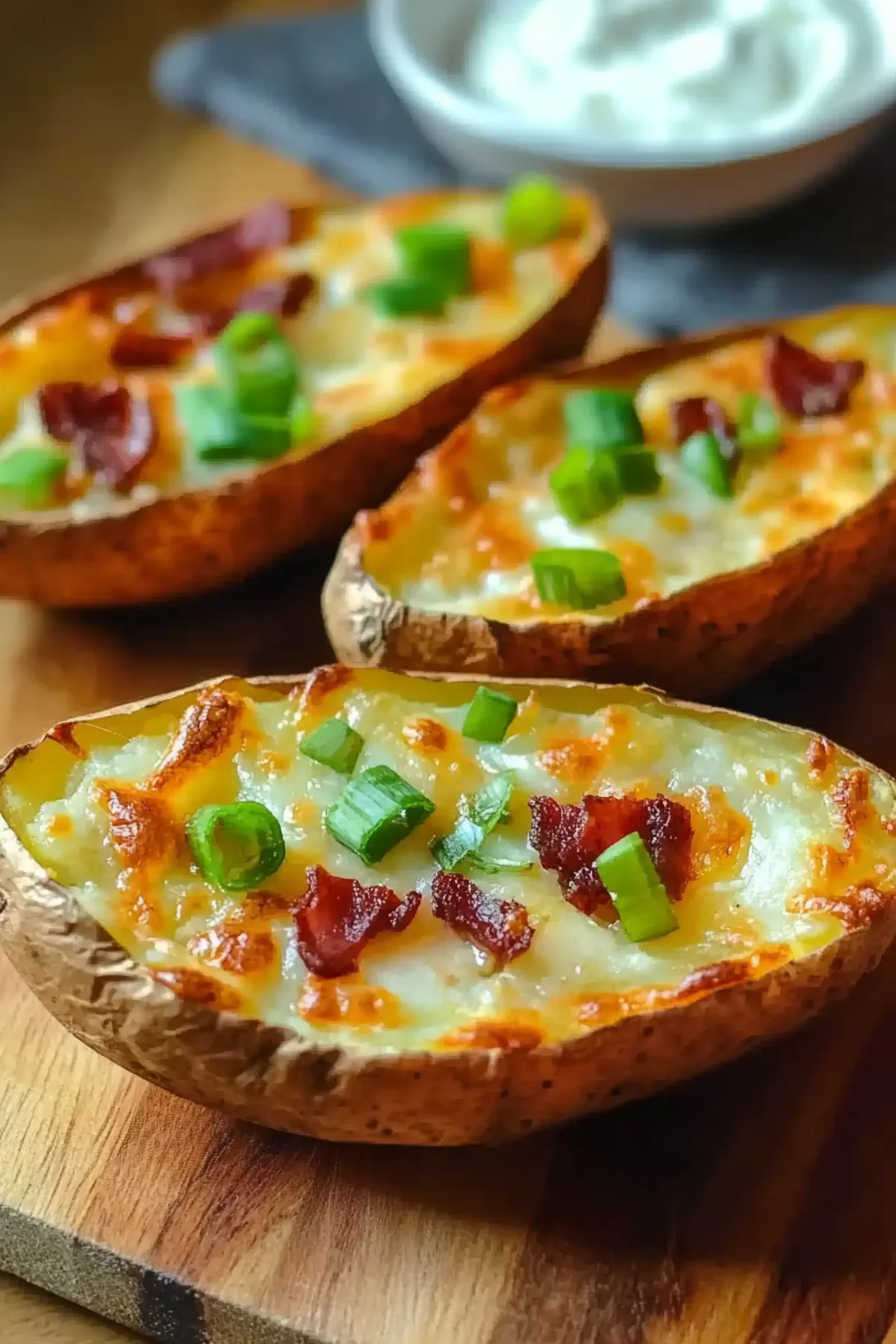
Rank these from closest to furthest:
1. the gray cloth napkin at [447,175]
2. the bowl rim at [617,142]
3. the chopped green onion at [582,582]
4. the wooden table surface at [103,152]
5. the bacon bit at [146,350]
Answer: the chopped green onion at [582,582] → the bacon bit at [146,350] → the bowl rim at [617,142] → the gray cloth napkin at [447,175] → the wooden table surface at [103,152]

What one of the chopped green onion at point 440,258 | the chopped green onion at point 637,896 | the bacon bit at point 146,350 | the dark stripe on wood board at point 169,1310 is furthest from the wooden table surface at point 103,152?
the dark stripe on wood board at point 169,1310

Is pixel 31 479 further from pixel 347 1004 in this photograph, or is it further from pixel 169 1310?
pixel 169 1310

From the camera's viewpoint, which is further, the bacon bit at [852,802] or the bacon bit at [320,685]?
the bacon bit at [320,685]

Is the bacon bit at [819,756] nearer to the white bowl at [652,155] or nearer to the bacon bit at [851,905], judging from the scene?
the bacon bit at [851,905]

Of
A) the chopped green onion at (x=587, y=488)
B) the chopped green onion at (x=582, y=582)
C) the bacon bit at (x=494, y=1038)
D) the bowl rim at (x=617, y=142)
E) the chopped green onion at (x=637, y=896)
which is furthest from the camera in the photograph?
the bowl rim at (x=617, y=142)

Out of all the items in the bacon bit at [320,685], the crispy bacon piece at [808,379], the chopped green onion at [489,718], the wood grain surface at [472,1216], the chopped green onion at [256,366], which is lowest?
the wood grain surface at [472,1216]

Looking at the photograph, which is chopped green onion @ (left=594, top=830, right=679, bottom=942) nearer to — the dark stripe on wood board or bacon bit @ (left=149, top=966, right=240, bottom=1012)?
bacon bit @ (left=149, top=966, right=240, bottom=1012)

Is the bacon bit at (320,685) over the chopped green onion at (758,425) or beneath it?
over
